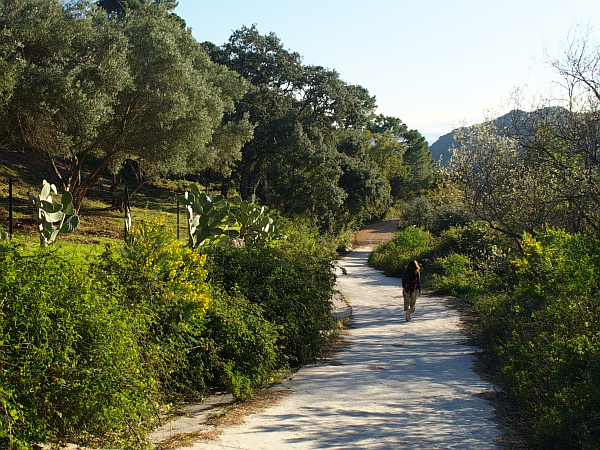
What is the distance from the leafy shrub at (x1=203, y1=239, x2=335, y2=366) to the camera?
9.96 meters

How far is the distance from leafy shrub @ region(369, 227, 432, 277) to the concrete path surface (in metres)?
15.2

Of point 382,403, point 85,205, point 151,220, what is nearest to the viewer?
point 382,403

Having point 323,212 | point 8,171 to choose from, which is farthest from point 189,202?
point 323,212

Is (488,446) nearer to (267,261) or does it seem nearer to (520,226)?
(267,261)

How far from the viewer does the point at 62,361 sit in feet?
17.0

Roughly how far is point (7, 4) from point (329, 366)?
46.2 ft

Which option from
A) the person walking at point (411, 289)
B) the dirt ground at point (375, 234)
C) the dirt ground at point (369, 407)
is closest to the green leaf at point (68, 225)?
the dirt ground at point (369, 407)

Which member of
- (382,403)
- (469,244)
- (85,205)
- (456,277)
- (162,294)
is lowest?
(382,403)

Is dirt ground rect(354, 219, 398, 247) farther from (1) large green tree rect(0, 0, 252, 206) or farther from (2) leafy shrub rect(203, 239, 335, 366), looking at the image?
(2) leafy shrub rect(203, 239, 335, 366)

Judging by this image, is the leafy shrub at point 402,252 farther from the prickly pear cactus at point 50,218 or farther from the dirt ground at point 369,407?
the prickly pear cactus at point 50,218

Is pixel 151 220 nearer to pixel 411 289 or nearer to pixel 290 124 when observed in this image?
pixel 411 289

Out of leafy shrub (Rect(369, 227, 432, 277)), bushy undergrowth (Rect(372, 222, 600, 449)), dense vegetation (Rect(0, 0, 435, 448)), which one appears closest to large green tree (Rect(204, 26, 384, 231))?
dense vegetation (Rect(0, 0, 435, 448))

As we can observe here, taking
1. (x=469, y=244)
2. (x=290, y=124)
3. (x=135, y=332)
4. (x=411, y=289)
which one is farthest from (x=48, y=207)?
(x=290, y=124)

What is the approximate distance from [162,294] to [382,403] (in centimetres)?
304
